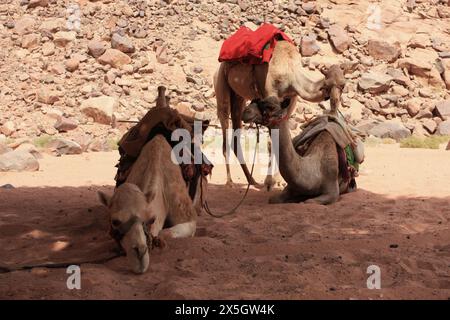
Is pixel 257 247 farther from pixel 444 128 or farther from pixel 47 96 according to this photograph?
pixel 47 96

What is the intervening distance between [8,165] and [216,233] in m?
6.63

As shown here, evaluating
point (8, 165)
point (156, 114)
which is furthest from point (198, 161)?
point (8, 165)

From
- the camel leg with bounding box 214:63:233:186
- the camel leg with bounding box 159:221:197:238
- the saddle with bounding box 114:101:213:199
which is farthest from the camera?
the camel leg with bounding box 214:63:233:186

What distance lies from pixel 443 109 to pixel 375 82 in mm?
2462

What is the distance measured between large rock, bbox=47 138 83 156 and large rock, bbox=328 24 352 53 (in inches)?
413

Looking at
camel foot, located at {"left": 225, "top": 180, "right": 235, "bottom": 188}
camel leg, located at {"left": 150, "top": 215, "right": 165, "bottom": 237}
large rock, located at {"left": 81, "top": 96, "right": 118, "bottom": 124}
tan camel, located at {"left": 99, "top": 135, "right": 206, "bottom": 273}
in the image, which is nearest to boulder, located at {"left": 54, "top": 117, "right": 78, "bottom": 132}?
large rock, located at {"left": 81, "top": 96, "right": 118, "bottom": 124}

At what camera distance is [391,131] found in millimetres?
15945

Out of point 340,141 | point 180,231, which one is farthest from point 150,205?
point 340,141

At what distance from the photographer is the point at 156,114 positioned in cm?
571

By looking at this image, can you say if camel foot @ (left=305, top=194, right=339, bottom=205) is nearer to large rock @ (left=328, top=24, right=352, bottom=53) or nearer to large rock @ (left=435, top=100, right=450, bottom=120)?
large rock @ (left=435, top=100, right=450, bottom=120)

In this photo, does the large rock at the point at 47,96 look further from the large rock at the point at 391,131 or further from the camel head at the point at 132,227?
the camel head at the point at 132,227

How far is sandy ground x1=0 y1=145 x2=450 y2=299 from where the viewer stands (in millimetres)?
3846

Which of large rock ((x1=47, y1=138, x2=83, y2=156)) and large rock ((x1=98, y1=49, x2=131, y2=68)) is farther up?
large rock ((x1=98, y1=49, x2=131, y2=68))

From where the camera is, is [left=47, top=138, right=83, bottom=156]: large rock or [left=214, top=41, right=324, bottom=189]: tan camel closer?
[left=214, top=41, right=324, bottom=189]: tan camel
